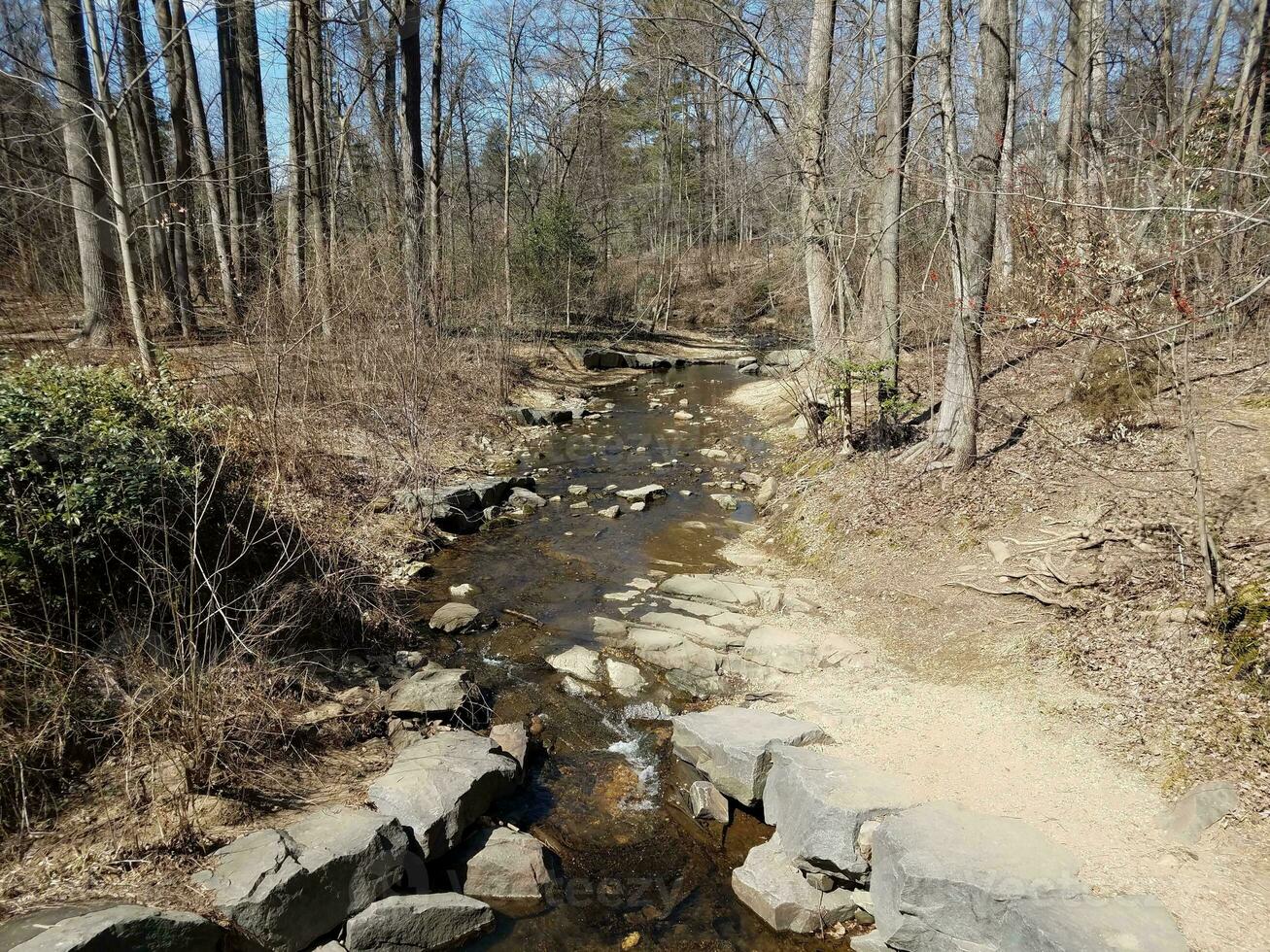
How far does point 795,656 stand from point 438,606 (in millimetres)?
3594

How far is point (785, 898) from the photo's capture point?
13.2 feet

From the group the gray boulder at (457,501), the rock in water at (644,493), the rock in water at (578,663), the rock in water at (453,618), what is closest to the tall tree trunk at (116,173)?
the gray boulder at (457,501)

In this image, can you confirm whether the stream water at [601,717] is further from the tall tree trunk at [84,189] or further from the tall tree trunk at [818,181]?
the tall tree trunk at [84,189]

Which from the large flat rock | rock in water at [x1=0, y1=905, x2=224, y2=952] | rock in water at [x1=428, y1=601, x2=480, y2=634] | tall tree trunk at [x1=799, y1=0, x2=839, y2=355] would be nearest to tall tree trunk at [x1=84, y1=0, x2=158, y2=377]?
rock in water at [x1=428, y1=601, x2=480, y2=634]

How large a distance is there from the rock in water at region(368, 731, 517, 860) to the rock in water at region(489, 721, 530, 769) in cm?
13

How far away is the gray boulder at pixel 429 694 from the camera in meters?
5.48

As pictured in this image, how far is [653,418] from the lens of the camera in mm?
16406

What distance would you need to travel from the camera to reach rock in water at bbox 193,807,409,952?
137 inches

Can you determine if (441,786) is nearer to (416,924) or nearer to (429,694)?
(416,924)

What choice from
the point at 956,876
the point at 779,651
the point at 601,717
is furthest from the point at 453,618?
the point at 956,876

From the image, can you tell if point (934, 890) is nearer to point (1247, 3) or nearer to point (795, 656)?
point (795, 656)

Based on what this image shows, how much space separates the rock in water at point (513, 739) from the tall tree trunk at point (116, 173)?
483 centimetres

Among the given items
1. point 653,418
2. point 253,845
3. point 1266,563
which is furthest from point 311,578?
point 653,418

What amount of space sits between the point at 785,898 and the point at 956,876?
943mm
